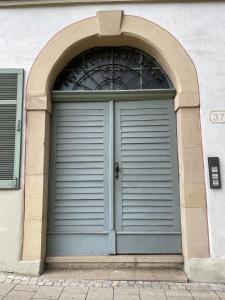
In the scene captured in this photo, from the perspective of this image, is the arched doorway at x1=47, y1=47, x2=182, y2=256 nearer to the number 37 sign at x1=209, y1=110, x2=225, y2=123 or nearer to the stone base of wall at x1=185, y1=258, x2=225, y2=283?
the stone base of wall at x1=185, y1=258, x2=225, y2=283

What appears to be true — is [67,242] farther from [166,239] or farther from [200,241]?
[200,241]

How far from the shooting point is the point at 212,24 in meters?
4.91

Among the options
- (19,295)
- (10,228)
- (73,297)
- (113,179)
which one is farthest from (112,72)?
(19,295)

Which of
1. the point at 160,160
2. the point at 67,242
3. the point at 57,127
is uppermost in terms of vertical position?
the point at 57,127

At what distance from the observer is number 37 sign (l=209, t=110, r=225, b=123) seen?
15.2 feet

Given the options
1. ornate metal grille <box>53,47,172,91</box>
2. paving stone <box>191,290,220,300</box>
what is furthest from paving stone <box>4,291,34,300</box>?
ornate metal grille <box>53,47,172,91</box>

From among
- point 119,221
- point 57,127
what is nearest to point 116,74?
point 57,127

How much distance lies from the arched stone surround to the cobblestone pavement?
0.35 m

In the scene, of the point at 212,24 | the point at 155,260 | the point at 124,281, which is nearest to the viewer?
the point at 124,281

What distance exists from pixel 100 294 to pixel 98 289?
0.15 meters

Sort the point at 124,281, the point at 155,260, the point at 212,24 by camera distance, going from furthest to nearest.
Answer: the point at 212,24 < the point at 155,260 < the point at 124,281

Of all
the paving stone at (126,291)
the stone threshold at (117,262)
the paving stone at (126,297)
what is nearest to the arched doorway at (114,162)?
the stone threshold at (117,262)

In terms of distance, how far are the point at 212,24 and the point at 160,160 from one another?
7.41ft

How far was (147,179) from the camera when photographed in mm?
4887
